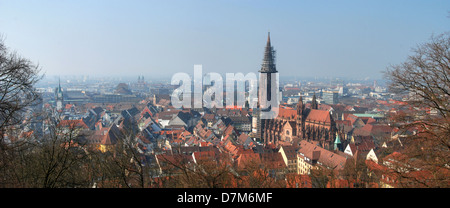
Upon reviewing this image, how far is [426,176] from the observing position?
5.96 metres

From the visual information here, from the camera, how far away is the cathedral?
3281 centimetres

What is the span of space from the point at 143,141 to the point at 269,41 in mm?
27847

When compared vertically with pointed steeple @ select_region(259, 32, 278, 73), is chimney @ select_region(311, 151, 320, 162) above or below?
below

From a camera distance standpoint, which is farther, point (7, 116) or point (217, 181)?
point (217, 181)

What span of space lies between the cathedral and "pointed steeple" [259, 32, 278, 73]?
6.29 meters

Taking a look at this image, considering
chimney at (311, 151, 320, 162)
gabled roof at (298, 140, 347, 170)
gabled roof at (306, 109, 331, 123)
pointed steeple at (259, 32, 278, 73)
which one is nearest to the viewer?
gabled roof at (298, 140, 347, 170)

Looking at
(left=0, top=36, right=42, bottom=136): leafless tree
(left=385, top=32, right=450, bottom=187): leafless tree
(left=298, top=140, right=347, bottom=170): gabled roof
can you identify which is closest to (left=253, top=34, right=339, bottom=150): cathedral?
(left=298, top=140, right=347, bottom=170): gabled roof

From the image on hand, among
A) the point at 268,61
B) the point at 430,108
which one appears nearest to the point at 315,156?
the point at 430,108

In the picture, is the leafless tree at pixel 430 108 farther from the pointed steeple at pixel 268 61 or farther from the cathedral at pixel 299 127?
the pointed steeple at pixel 268 61

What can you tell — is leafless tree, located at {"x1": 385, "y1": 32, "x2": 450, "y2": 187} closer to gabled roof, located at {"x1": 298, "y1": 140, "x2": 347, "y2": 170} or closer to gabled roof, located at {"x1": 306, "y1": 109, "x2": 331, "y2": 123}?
gabled roof, located at {"x1": 298, "y1": 140, "x2": 347, "y2": 170}

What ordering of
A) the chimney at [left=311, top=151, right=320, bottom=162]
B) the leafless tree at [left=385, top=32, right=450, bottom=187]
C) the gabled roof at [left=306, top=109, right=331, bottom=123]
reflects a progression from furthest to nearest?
1. the gabled roof at [left=306, top=109, right=331, bottom=123]
2. the chimney at [left=311, top=151, right=320, bottom=162]
3. the leafless tree at [left=385, top=32, right=450, bottom=187]

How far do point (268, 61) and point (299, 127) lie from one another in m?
13.0
